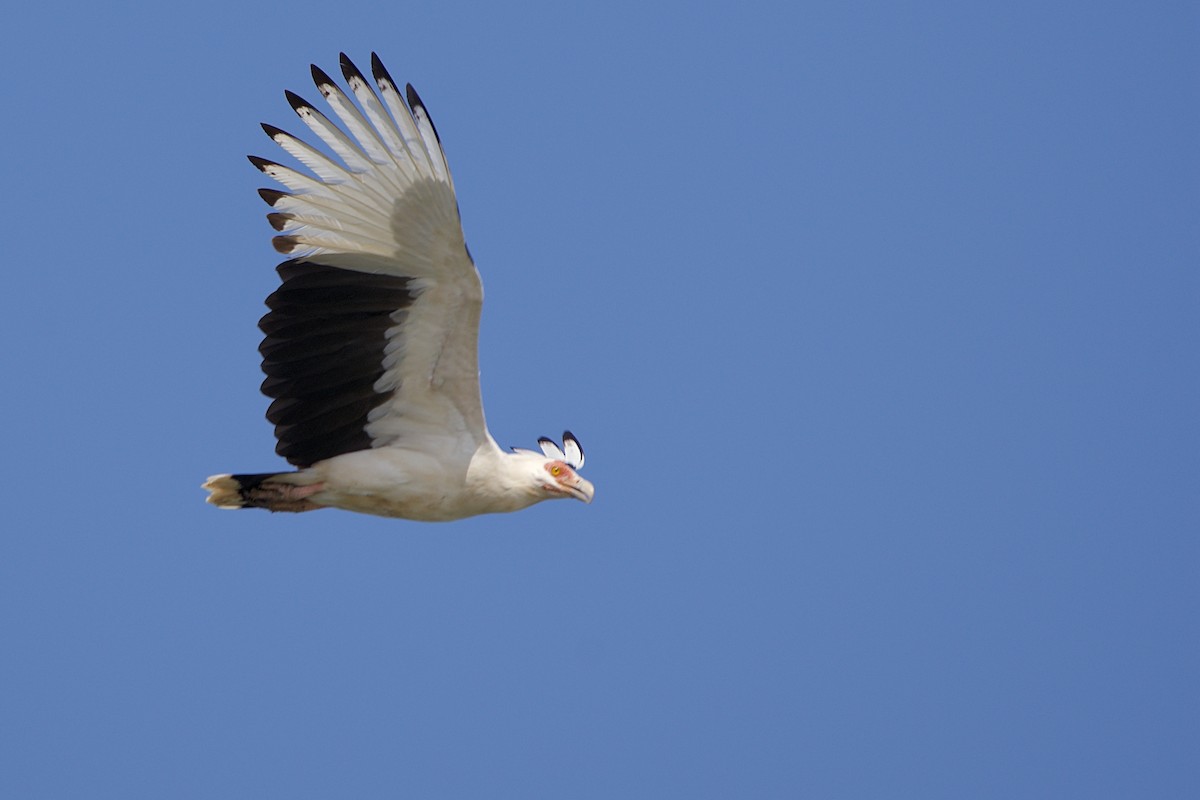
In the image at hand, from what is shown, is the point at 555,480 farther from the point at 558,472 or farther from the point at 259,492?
the point at 259,492

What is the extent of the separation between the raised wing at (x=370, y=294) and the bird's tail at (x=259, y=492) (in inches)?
8.9

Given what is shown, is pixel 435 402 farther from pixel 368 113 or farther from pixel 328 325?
pixel 368 113

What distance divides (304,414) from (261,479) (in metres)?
0.59

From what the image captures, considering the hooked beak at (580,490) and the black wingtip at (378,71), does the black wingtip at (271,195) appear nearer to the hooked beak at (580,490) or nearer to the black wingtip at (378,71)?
the black wingtip at (378,71)

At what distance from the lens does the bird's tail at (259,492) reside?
15.2m

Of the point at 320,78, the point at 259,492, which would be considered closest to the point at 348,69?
the point at 320,78

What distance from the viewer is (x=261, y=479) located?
15.2 meters

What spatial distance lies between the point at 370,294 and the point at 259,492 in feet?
5.64

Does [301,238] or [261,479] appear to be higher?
[301,238]

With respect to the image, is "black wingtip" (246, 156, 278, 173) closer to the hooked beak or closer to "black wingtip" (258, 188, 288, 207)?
"black wingtip" (258, 188, 288, 207)

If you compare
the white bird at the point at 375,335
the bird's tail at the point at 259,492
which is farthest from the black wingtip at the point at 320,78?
the bird's tail at the point at 259,492

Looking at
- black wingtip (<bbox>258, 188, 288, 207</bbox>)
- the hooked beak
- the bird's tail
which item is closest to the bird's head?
the hooked beak

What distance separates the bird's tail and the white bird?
11 millimetres

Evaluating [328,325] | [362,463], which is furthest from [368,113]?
[362,463]
